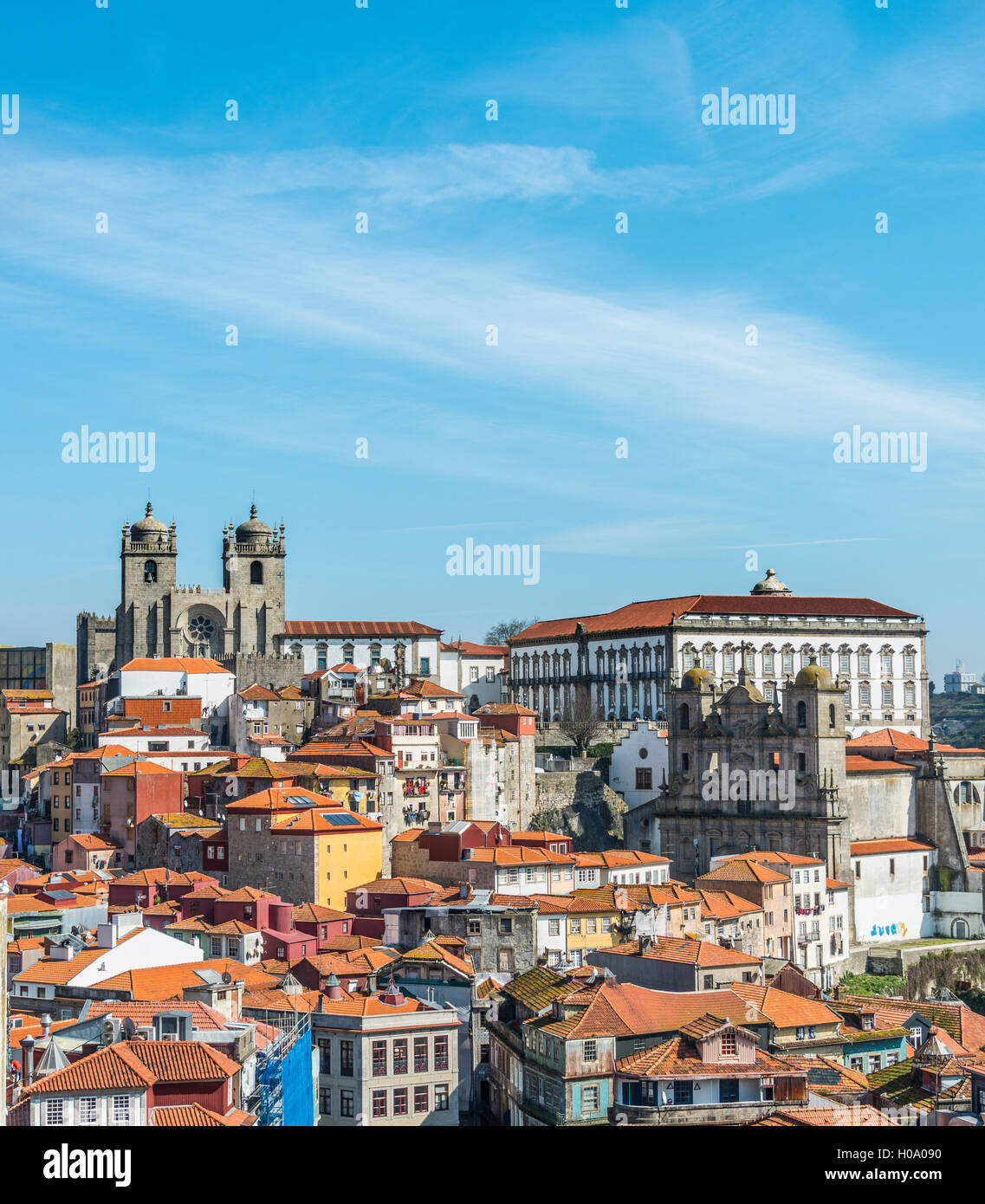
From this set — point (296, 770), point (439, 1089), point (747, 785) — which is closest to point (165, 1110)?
point (439, 1089)

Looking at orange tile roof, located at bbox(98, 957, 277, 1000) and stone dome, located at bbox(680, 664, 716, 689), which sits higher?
stone dome, located at bbox(680, 664, 716, 689)

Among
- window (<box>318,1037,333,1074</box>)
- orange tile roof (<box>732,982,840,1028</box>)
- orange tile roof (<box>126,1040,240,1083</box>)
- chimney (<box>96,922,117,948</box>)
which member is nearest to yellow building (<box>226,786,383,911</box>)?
chimney (<box>96,922,117,948</box>)

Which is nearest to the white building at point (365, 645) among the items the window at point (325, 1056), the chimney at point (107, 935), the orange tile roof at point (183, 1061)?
the chimney at point (107, 935)

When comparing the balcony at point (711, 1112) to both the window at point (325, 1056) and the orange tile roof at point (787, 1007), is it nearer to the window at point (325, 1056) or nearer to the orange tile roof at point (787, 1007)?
the orange tile roof at point (787, 1007)

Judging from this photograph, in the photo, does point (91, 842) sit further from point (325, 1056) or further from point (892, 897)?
point (892, 897)

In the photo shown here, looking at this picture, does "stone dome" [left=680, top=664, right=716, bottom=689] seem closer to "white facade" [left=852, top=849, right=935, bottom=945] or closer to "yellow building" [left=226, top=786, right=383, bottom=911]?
"white facade" [left=852, top=849, right=935, bottom=945]
